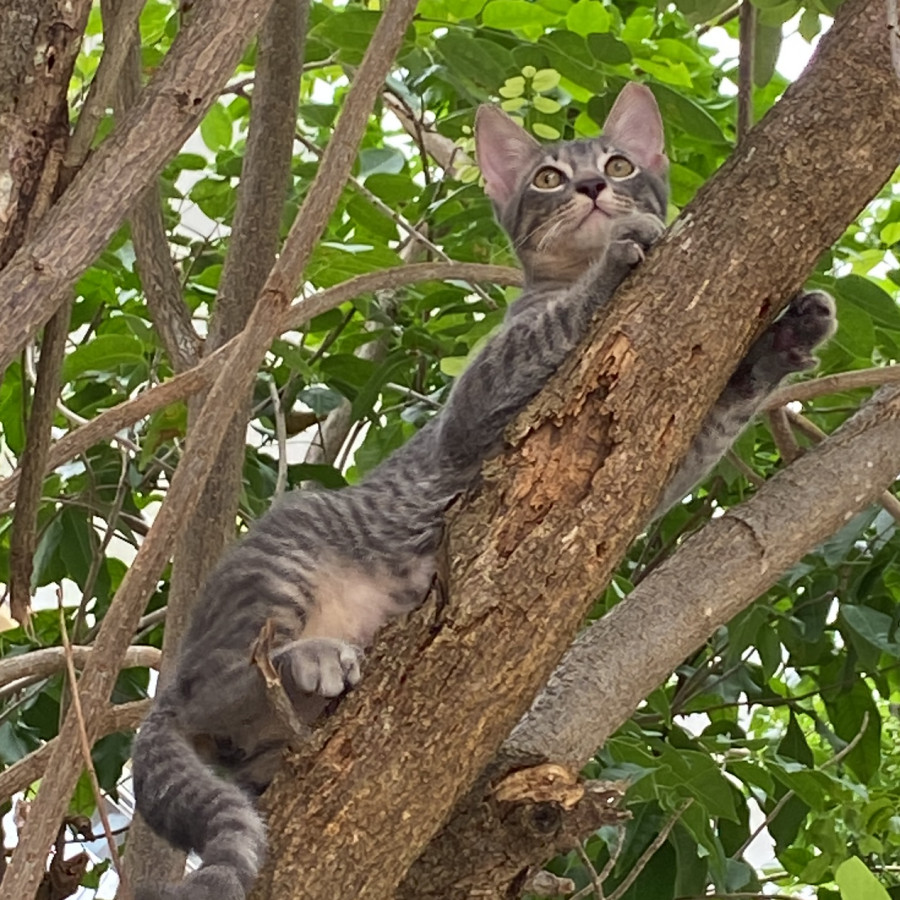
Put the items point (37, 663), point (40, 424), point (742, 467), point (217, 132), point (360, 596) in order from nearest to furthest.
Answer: point (40, 424), point (37, 663), point (360, 596), point (742, 467), point (217, 132)

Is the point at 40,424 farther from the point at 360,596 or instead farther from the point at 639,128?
the point at 639,128

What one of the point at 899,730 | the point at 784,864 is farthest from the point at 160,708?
the point at 899,730

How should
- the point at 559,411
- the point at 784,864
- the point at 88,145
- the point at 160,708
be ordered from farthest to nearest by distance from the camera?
the point at 784,864, the point at 160,708, the point at 559,411, the point at 88,145

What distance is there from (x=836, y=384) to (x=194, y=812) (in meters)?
0.90

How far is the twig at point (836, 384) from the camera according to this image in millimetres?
1554

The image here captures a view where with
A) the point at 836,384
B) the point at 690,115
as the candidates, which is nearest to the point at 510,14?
the point at 690,115

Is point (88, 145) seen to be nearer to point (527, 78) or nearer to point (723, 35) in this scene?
point (527, 78)

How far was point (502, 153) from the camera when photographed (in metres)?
2.19

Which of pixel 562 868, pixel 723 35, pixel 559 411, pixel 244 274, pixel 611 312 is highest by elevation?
pixel 723 35

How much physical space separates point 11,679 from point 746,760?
103 centimetres

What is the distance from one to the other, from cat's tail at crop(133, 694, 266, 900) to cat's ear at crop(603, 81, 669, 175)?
1116mm

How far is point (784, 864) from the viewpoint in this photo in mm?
2303

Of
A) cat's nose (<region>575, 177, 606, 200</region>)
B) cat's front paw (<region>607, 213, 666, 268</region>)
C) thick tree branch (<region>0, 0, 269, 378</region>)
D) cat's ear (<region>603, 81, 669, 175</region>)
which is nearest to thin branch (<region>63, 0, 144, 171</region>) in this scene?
thick tree branch (<region>0, 0, 269, 378</region>)

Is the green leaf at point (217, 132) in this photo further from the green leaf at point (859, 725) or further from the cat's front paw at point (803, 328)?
the green leaf at point (859, 725)
